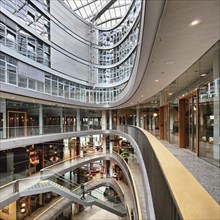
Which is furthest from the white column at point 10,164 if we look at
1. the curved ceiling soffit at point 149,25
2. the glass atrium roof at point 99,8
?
the glass atrium roof at point 99,8

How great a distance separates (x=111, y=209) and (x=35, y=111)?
11.4 metres

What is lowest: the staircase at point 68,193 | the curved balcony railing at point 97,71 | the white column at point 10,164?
the staircase at point 68,193

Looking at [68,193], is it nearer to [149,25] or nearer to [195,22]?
[149,25]

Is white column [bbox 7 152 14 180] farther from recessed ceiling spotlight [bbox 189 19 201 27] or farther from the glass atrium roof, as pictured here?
the glass atrium roof

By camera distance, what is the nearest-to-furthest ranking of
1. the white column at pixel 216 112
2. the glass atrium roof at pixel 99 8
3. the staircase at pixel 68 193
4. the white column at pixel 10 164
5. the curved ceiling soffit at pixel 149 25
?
1. the curved ceiling soffit at pixel 149 25
2. the white column at pixel 216 112
3. the staircase at pixel 68 193
4. the white column at pixel 10 164
5. the glass atrium roof at pixel 99 8

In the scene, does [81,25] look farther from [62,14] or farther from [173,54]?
[173,54]

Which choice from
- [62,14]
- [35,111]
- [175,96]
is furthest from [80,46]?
[175,96]

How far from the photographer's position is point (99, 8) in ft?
95.5

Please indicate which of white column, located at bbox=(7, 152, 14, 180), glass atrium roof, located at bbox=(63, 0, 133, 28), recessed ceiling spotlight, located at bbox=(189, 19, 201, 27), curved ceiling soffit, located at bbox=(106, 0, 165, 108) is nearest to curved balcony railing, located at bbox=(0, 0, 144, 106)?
glass atrium roof, located at bbox=(63, 0, 133, 28)

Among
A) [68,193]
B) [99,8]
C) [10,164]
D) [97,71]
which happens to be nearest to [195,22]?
[68,193]

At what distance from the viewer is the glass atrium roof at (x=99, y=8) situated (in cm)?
2708

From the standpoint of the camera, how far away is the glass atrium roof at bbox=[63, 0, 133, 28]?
27078mm

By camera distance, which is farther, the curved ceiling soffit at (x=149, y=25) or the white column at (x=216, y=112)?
the white column at (x=216, y=112)

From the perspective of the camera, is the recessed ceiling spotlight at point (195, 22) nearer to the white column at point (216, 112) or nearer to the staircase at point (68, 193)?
the white column at point (216, 112)
